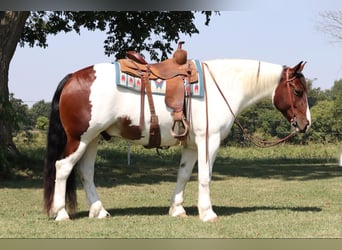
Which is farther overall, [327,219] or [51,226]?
[327,219]

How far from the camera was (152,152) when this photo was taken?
17.7 meters

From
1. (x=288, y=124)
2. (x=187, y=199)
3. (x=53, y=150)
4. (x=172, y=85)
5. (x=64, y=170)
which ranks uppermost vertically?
(x=172, y=85)

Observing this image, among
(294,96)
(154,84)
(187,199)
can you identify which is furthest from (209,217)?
(187,199)

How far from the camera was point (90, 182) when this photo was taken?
6301 millimetres

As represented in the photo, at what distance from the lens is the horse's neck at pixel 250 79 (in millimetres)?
6312

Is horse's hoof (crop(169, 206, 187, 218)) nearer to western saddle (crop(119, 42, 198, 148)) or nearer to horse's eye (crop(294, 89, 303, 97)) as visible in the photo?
western saddle (crop(119, 42, 198, 148))

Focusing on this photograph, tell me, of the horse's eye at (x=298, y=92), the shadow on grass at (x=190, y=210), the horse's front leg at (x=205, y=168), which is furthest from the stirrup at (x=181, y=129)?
the horse's eye at (x=298, y=92)

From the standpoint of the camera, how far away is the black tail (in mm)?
6109

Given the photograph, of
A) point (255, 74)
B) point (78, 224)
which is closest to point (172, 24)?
point (255, 74)

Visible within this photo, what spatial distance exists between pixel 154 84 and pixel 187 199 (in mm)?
3100

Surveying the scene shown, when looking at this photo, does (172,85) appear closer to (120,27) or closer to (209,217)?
(209,217)

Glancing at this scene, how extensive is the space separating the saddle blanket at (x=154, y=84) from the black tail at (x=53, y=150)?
68 cm

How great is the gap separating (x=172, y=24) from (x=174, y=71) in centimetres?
799

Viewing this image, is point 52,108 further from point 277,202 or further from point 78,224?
point 277,202
